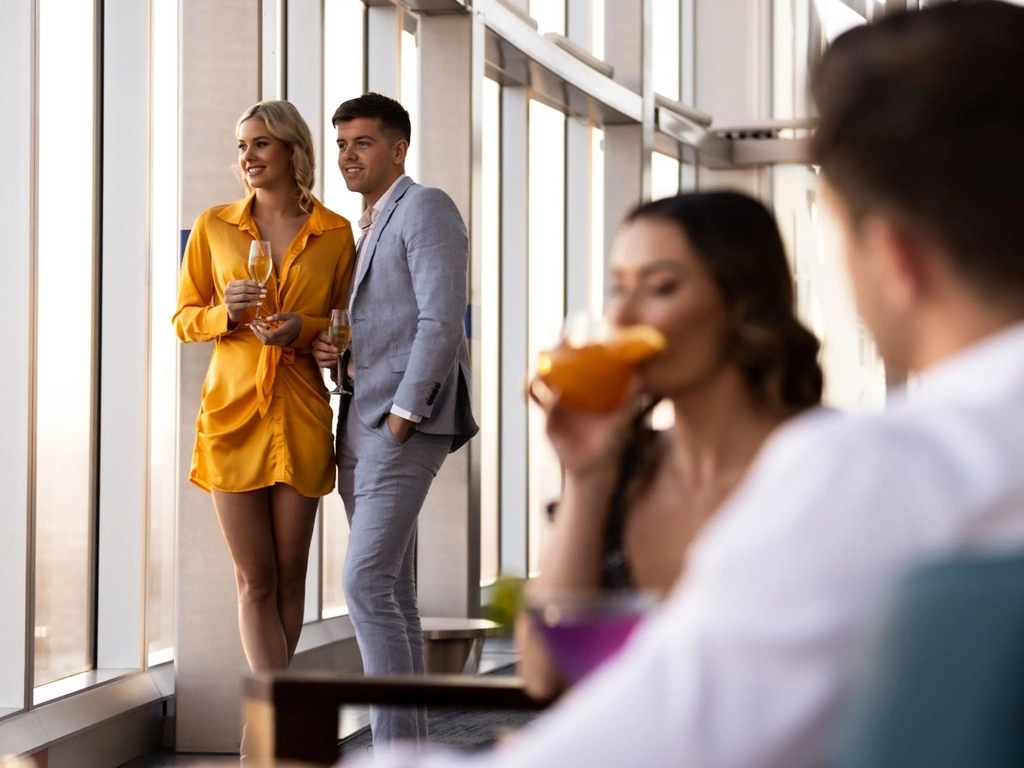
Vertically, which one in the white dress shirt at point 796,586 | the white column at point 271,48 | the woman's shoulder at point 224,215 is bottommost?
the white dress shirt at point 796,586

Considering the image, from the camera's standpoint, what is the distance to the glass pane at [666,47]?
1035 centimetres

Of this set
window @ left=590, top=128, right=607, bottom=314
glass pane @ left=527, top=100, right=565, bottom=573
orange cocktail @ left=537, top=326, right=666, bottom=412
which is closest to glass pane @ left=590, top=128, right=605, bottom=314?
window @ left=590, top=128, right=607, bottom=314

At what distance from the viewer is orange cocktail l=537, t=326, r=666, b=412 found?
1372 millimetres

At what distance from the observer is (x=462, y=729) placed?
4.71 m

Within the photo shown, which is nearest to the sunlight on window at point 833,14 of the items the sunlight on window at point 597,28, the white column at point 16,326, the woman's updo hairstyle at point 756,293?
the sunlight on window at point 597,28

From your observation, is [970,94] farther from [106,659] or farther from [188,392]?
[106,659]

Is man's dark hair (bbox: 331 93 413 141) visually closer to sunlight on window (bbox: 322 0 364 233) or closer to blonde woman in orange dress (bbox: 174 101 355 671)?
blonde woman in orange dress (bbox: 174 101 355 671)

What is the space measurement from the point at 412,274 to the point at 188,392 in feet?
2.57

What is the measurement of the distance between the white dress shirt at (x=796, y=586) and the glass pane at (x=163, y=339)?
160 inches

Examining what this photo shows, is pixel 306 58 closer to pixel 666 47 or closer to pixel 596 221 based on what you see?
pixel 596 221

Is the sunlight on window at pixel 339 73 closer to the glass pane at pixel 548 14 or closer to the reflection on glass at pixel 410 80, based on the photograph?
the reflection on glass at pixel 410 80

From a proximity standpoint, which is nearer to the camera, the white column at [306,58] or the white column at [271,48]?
the white column at [271,48]

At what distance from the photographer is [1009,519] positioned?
67 cm

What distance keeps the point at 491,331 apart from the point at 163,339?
3.09 metres
